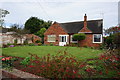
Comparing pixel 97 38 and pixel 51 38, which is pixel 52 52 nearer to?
pixel 97 38

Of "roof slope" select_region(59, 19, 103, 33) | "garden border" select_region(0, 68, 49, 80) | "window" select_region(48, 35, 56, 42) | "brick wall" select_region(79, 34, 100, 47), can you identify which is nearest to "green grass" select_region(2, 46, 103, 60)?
"garden border" select_region(0, 68, 49, 80)

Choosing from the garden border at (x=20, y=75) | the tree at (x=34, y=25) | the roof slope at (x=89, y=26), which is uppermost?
the tree at (x=34, y=25)

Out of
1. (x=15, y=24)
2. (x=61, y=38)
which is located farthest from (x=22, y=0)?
(x=15, y=24)

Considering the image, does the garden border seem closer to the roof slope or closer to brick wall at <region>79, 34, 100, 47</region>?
brick wall at <region>79, 34, 100, 47</region>

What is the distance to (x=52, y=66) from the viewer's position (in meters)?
3.27

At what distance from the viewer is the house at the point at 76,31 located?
18.4 m

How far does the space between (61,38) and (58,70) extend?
1847 centimetres

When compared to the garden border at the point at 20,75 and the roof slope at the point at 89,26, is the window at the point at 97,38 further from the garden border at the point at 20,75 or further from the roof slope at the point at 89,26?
the garden border at the point at 20,75

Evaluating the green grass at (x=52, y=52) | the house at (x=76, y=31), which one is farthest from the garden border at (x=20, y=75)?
the house at (x=76, y=31)

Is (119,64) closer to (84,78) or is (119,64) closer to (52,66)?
(84,78)

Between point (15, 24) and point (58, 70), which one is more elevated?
point (15, 24)

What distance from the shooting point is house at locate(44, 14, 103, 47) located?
60.3ft

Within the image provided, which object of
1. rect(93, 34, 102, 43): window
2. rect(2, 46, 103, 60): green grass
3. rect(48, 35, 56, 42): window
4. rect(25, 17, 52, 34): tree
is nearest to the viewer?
rect(2, 46, 103, 60): green grass

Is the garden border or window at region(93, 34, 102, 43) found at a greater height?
window at region(93, 34, 102, 43)
